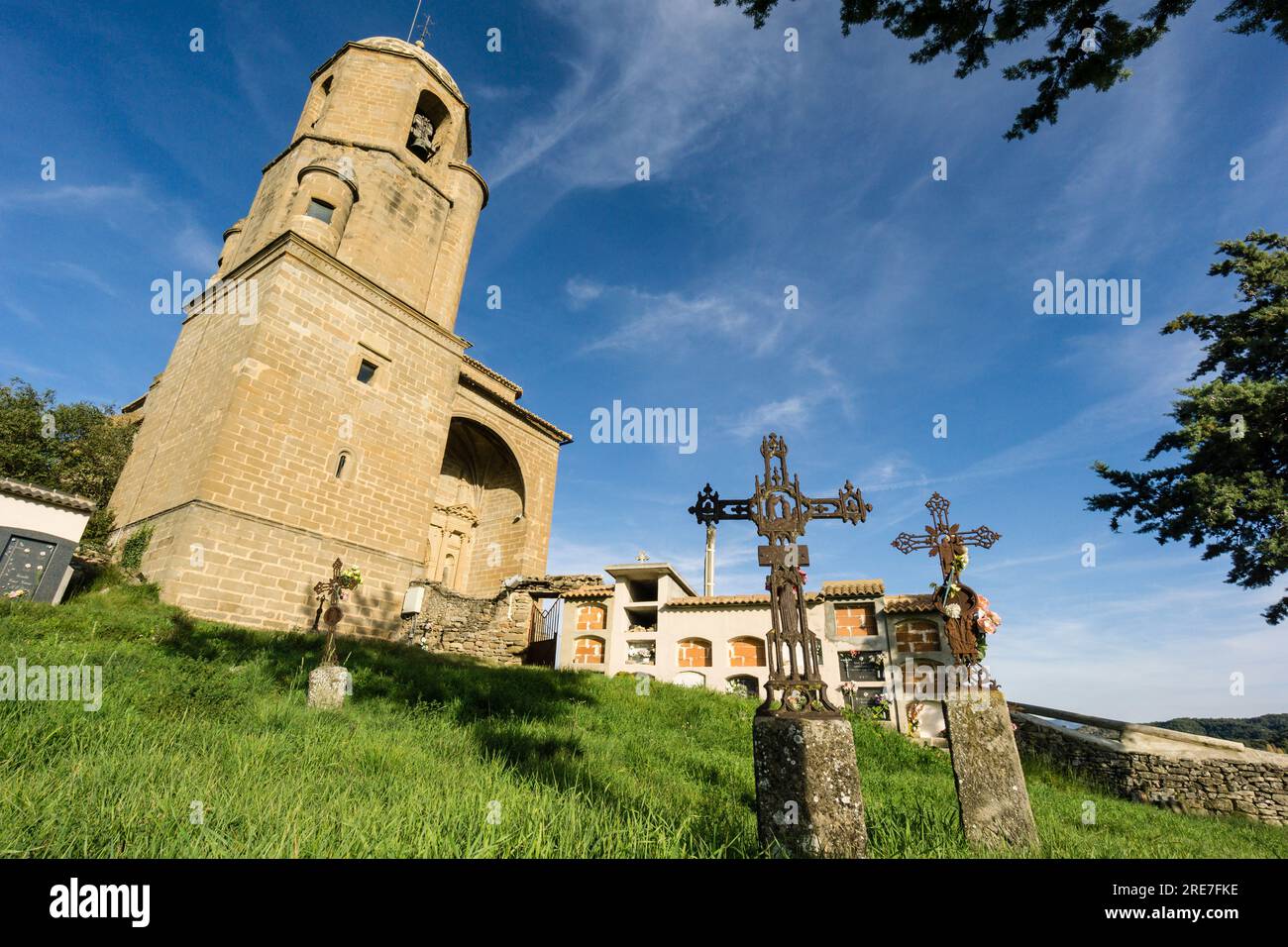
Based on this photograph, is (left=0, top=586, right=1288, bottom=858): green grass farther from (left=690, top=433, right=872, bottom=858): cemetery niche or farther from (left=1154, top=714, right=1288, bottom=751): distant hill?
(left=1154, top=714, right=1288, bottom=751): distant hill

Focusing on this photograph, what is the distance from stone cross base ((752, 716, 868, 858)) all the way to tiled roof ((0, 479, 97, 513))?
50.8 feet

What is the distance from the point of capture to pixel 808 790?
3.36 metres

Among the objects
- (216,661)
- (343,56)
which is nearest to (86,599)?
(216,661)

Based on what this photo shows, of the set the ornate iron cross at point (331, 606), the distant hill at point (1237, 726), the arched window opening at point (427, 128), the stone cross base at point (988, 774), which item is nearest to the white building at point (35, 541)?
the ornate iron cross at point (331, 606)

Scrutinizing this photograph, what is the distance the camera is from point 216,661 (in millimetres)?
7594

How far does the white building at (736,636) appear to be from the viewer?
41.2 feet

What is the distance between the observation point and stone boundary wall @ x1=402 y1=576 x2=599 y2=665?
53.2 ft

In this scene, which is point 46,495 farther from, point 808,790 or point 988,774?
point 988,774

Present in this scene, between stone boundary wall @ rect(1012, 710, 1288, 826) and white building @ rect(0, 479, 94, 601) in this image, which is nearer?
stone boundary wall @ rect(1012, 710, 1288, 826)

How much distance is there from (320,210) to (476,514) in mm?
11969

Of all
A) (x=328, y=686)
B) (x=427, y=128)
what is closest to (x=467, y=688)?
(x=328, y=686)

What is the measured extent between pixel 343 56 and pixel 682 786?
25500 millimetres

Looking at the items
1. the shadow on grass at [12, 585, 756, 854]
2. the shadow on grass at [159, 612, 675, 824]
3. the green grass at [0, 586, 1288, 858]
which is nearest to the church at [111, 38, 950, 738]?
the shadow on grass at [12, 585, 756, 854]
